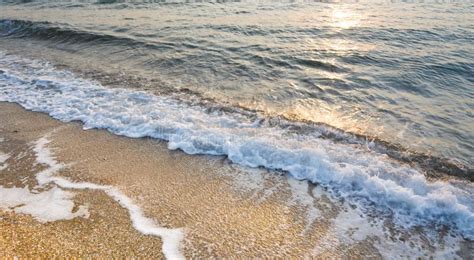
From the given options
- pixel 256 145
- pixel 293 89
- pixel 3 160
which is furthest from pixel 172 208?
pixel 293 89

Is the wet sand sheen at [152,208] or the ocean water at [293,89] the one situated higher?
the ocean water at [293,89]

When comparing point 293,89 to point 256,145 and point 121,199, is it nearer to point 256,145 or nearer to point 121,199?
point 256,145

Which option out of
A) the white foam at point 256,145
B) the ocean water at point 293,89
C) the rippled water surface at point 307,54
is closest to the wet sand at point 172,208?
the white foam at point 256,145

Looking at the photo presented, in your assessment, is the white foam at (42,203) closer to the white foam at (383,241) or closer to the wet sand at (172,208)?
the wet sand at (172,208)

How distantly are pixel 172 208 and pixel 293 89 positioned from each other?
205 inches

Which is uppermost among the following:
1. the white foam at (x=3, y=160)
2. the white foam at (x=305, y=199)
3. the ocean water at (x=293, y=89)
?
the ocean water at (x=293, y=89)

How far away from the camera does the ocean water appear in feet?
18.8

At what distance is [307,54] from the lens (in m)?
11.6

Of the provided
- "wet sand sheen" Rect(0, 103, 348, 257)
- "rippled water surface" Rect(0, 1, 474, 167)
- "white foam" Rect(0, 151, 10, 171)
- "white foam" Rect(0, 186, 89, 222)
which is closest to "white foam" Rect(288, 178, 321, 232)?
"wet sand sheen" Rect(0, 103, 348, 257)

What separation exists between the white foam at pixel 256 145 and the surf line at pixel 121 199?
3.93 ft

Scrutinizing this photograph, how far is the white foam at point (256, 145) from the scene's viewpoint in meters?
5.00

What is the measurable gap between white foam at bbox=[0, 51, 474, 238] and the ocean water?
3 cm

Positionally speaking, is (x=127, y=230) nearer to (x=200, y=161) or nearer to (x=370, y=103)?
(x=200, y=161)

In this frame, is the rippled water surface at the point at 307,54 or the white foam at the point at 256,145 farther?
the rippled water surface at the point at 307,54
